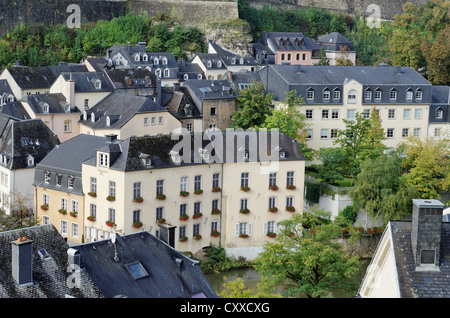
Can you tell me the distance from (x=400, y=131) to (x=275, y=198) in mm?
16066

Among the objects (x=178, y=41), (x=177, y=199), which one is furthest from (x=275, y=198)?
(x=178, y=41)

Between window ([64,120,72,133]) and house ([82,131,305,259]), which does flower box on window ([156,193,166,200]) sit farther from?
window ([64,120,72,133])

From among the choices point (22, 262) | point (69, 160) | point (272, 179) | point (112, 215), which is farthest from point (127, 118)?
point (22, 262)

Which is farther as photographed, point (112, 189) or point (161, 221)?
point (161, 221)

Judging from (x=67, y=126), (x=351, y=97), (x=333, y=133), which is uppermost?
(x=351, y=97)

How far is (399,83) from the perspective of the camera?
52.9 meters

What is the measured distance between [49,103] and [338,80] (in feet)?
55.6

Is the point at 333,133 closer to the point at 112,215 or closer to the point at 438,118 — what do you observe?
the point at 438,118

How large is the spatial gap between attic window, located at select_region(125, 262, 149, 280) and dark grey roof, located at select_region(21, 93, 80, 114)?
24.5 metres

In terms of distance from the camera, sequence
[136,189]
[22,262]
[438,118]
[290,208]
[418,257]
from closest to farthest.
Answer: [418,257]
[22,262]
[136,189]
[290,208]
[438,118]

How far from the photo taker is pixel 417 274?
1673 centimetres

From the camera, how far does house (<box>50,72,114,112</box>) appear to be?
50406 millimetres

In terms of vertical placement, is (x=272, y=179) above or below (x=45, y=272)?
below
